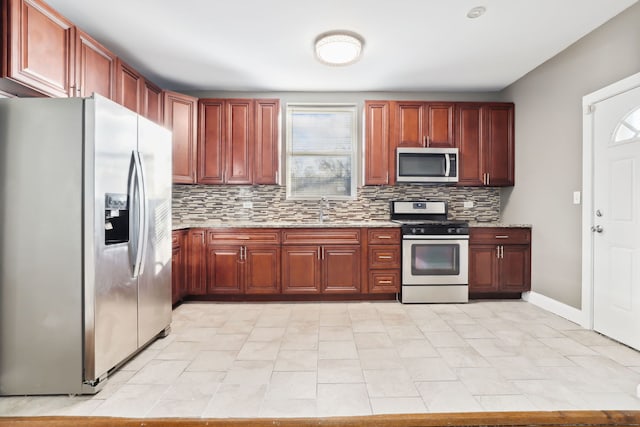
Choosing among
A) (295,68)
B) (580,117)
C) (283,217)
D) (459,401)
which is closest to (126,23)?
(295,68)

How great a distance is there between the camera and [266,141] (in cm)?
398

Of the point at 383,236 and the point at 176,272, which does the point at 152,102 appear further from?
the point at 383,236

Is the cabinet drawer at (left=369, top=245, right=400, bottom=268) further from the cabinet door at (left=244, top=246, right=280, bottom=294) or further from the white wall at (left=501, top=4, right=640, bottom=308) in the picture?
the white wall at (left=501, top=4, right=640, bottom=308)

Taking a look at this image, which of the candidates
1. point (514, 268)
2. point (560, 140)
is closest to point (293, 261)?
point (514, 268)

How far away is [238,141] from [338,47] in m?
1.67

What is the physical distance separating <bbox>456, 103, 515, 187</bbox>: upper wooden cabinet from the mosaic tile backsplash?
0.34 meters

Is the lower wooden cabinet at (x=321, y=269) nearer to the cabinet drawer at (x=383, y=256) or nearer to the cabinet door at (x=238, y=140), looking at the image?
the cabinet drawer at (x=383, y=256)

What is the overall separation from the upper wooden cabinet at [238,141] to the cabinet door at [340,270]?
3.66ft

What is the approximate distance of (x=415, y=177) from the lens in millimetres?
3967

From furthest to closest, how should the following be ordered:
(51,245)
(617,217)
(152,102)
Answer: (152,102) → (617,217) → (51,245)

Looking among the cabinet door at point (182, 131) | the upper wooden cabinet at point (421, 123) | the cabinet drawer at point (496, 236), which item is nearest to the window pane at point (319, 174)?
the upper wooden cabinet at point (421, 123)

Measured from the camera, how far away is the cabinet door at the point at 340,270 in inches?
145

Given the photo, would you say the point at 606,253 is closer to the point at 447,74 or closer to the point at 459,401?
the point at 459,401

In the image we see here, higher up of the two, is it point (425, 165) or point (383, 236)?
point (425, 165)
